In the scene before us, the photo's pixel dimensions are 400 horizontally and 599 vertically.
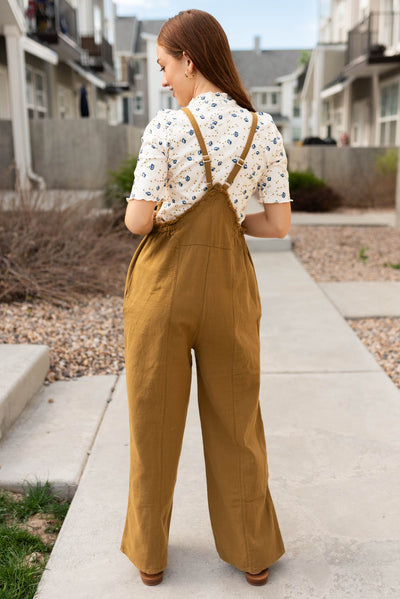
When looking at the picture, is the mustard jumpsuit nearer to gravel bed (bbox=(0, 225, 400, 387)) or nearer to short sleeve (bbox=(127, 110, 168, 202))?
short sleeve (bbox=(127, 110, 168, 202))

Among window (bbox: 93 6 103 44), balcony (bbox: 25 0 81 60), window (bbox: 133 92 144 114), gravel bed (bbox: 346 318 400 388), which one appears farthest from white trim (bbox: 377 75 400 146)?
window (bbox: 133 92 144 114)

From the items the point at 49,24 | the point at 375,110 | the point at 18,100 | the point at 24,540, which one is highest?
the point at 49,24

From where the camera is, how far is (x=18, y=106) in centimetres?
1112

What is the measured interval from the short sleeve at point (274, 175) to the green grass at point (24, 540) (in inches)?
59.1

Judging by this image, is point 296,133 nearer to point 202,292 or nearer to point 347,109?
point 347,109

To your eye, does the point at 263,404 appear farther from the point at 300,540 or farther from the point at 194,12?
the point at 194,12

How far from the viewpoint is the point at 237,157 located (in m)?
1.79

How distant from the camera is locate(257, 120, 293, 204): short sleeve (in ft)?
6.08

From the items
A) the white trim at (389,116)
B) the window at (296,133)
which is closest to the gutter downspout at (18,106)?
the white trim at (389,116)

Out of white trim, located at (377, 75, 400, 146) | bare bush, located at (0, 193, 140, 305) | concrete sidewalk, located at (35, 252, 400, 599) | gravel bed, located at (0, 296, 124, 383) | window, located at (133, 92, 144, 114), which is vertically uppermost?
window, located at (133, 92, 144, 114)

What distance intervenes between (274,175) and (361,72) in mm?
18805

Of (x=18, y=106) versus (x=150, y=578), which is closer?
(x=150, y=578)

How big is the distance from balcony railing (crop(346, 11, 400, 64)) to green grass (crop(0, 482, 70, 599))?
17.3m

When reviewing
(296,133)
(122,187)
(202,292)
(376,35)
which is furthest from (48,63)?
(296,133)
